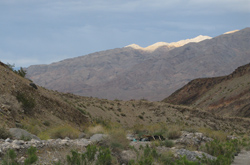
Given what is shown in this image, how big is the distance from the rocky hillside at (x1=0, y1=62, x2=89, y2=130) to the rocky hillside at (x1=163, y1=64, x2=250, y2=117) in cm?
5000

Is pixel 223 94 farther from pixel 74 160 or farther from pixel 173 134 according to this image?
pixel 74 160

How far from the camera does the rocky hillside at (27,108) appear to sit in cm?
1479

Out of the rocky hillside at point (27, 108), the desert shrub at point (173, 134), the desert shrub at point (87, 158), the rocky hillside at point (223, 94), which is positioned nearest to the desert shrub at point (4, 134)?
the rocky hillside at point (27, 108)

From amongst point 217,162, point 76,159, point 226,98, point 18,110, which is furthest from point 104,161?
point 226,98

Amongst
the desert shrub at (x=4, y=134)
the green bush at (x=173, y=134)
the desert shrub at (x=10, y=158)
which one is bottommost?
the green bush at (x=173, y=134)

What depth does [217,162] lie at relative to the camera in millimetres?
9445

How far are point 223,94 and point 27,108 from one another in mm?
69334

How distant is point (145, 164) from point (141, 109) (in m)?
34.3

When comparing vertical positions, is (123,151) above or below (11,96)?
below

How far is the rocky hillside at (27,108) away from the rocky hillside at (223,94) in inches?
1969

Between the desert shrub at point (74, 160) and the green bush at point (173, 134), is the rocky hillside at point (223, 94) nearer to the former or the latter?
the green bush at point (173, 134)

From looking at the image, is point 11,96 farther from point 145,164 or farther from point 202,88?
point 202,88

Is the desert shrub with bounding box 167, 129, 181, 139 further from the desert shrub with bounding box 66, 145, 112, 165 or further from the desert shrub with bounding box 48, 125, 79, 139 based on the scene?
the desert shrub with bounding box 66, 145, 112, 165

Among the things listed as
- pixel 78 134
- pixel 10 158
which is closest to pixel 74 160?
pixel 10 158
